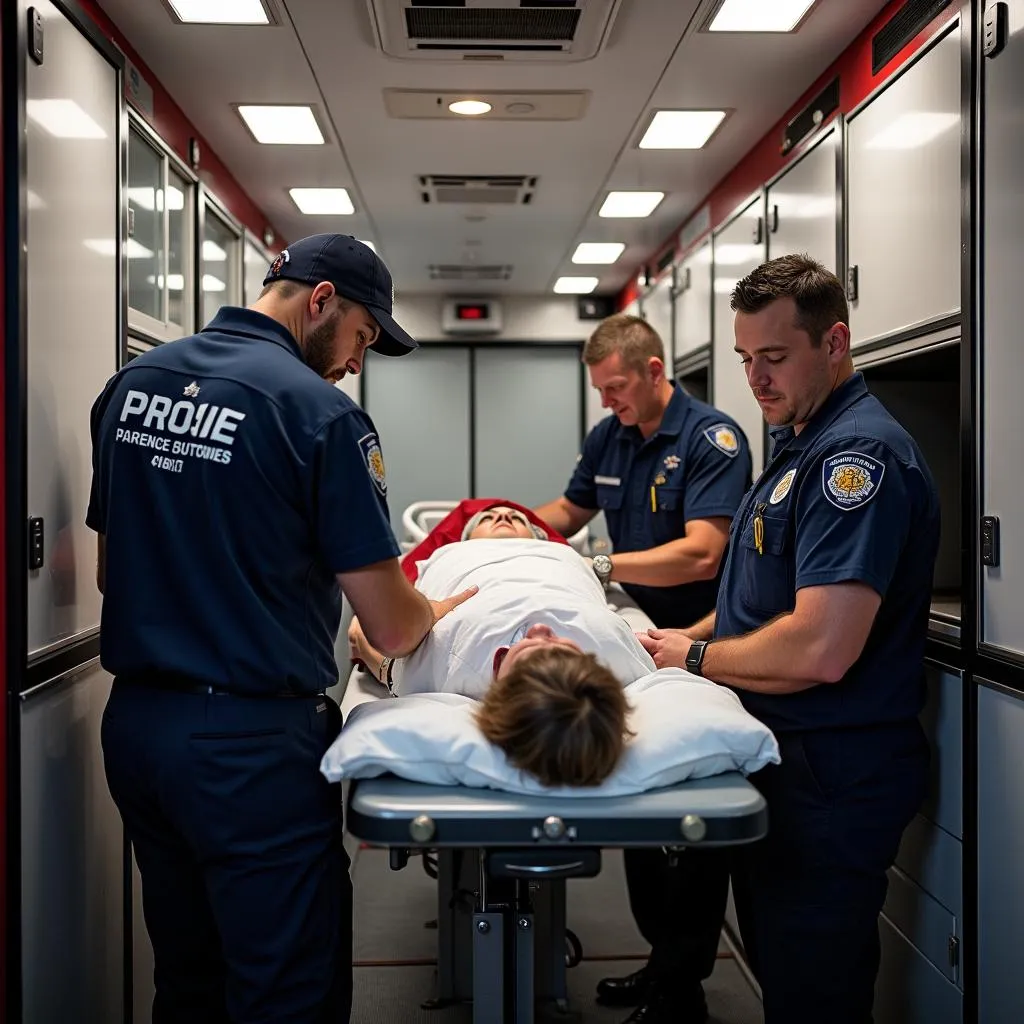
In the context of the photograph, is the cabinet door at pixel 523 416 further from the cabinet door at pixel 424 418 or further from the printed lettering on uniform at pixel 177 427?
the printed lettering on uniform at pixel 177 427

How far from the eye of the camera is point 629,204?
4.63 meters

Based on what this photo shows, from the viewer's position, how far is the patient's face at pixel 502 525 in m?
2.73

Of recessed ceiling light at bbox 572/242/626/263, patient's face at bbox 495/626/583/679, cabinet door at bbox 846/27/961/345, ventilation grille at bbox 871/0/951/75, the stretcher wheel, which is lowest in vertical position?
the stretcher wheel

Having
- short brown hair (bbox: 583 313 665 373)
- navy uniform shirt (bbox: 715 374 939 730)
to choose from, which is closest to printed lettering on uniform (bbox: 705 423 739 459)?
short brown hair (bbox: 583 313 665 373)

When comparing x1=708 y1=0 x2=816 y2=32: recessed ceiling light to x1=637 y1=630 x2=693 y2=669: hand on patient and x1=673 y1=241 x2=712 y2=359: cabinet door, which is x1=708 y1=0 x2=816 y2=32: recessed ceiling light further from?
x1=637 y1=630 x2=693 y2=669: hand on patient

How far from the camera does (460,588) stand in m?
2.13

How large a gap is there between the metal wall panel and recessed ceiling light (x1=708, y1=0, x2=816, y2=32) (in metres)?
2.31

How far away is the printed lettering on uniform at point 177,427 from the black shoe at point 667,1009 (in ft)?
5.74

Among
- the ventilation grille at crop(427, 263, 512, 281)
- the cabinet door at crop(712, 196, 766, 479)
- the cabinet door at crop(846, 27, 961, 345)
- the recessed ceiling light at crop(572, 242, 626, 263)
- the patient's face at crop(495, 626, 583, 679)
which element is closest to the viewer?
the patient's face at crop(495, 626, 583, 679)

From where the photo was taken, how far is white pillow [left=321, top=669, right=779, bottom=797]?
1.37 meters

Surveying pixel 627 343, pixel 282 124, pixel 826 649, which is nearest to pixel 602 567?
pixel 627 343

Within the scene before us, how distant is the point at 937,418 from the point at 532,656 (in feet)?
5.72

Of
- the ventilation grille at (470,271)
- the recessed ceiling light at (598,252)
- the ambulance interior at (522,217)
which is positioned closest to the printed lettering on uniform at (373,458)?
the ambulance interior at (522,217)

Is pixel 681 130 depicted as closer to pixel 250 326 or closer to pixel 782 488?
pixel 782 488
